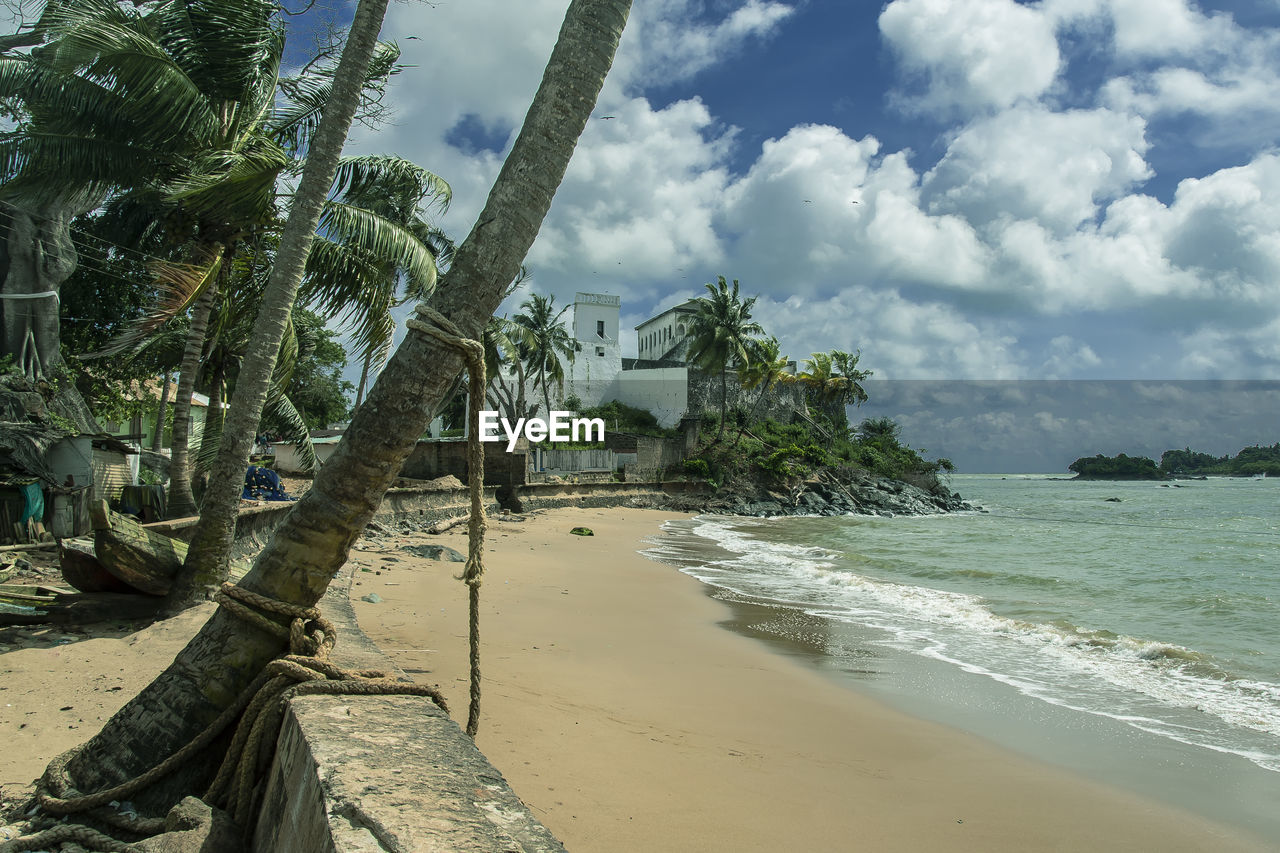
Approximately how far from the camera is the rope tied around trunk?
2734 mm

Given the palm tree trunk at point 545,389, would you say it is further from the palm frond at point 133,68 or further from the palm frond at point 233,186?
the palm frond at point 233,186

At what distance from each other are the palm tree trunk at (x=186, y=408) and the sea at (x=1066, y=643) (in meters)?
6.79

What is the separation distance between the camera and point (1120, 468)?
124 m

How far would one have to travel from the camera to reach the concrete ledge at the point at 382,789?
186 cm

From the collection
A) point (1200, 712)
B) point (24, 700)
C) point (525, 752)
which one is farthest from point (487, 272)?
point (1200, 712)

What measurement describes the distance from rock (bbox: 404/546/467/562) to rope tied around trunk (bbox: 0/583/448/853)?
378 inches

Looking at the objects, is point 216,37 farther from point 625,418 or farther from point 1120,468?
point 1120,468

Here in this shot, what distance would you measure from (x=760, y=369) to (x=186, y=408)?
4082 cm

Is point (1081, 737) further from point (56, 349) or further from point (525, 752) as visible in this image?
point (56, 349)

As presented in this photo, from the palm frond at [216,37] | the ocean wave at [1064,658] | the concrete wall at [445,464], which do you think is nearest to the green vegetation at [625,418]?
the concrete wall at [445,464]

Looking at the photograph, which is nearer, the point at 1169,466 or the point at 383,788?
the point at 383,788

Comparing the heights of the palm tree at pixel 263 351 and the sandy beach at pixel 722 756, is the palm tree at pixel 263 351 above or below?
above
